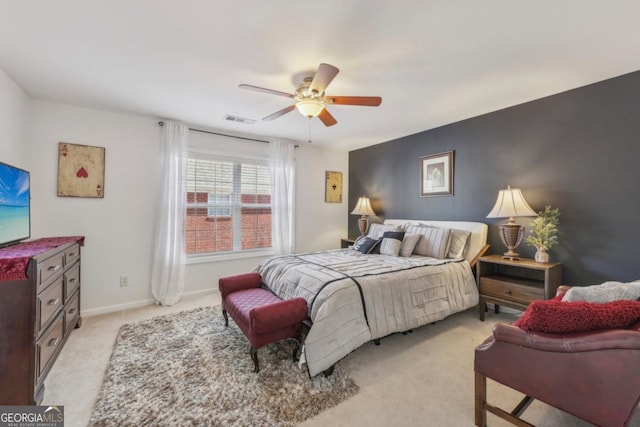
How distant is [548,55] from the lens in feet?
6.79

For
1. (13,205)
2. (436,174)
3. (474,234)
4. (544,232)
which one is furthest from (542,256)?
(13,205)

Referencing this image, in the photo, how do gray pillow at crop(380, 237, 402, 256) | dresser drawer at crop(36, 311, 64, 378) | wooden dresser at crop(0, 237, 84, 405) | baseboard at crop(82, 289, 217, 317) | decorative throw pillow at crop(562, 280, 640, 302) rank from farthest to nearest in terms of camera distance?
gray pillow at crop(380, 237, 402, 256), baseboard at crop(82, 289, 217, 317), dresser drawer at crop(36, 311, 64, 378), wooden dresser at crop(0, 237, 84, 405), decorative throw pillow at crop(562, 280, 640, 302)

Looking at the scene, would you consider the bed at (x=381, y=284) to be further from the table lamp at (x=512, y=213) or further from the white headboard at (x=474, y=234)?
the table lamp at (x=512, y=213)

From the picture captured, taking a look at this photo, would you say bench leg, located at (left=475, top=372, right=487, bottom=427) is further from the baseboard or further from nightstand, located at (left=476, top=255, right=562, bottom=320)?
the baseboard

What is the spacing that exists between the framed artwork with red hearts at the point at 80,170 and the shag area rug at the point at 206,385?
5.67ft

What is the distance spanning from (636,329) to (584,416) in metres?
0.47

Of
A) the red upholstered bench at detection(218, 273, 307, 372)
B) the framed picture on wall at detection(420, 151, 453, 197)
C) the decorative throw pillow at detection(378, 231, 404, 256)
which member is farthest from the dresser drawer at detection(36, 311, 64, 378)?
the framed picture on wall at detection(420, 151, 453, 197)

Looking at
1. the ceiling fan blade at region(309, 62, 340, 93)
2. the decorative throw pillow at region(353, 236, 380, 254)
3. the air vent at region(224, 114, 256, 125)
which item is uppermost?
the air vent at region(224, 114, 256, 125)

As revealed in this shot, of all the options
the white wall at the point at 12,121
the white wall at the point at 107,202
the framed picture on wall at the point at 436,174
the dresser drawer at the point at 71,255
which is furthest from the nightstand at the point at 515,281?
the white wall at the point at 12,121

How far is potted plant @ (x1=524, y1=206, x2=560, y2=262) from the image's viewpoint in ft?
8.77

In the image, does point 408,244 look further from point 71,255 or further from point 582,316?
point 71,255

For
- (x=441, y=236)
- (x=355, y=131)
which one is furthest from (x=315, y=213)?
(x=441, y=236)

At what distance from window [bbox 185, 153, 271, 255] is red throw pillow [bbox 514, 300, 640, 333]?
12.3 ft

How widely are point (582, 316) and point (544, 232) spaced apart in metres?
1.82
